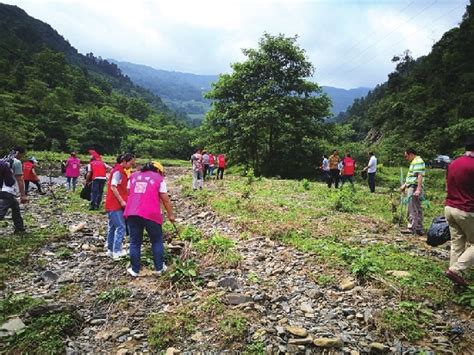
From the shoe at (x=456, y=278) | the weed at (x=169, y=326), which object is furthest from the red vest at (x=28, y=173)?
the shoe at (x=456, y=278)

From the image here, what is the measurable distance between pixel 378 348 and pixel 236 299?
2.17m

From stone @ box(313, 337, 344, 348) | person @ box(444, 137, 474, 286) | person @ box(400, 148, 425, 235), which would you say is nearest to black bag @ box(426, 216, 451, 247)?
person @ box(444, 137, 474, 286)

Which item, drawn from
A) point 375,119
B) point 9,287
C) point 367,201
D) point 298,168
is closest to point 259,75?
point 298,168

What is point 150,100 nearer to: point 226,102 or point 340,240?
point 226,102

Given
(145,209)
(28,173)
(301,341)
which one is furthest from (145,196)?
(28,173)

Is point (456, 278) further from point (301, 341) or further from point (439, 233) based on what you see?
point (301, 341)

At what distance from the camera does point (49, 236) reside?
930cm

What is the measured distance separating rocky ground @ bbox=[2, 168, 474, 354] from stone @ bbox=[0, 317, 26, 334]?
1.93ft

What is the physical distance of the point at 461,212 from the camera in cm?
555

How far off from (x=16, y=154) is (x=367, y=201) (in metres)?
12.7

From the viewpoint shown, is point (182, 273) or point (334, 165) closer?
point (182, 273)

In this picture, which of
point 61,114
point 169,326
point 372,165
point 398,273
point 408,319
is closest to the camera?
point 408,319

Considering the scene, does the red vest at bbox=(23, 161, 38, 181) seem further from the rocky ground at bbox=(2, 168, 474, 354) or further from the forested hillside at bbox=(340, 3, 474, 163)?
the forested hillside at bbox=(340, 3, 474, 163)

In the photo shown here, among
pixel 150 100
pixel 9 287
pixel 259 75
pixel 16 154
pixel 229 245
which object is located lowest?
pixel 9 287
